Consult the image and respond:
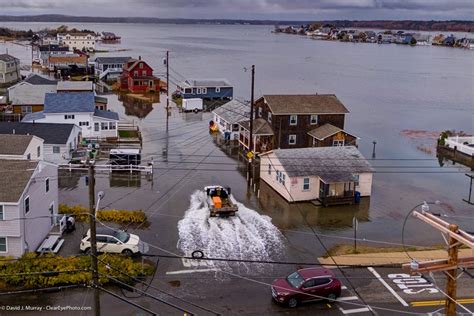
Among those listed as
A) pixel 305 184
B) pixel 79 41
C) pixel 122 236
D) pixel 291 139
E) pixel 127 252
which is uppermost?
pixel 79 41

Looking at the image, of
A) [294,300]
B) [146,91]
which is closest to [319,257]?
[294,300]

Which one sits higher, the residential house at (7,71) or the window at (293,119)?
the residential house at (7,71)

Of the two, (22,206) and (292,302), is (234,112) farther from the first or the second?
(292,302)

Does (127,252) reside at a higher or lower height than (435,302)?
higher

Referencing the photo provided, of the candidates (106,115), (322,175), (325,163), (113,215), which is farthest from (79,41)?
(113,215)

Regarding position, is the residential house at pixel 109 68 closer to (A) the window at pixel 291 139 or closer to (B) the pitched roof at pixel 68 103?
(B) the pitched roof at pixel 68 103

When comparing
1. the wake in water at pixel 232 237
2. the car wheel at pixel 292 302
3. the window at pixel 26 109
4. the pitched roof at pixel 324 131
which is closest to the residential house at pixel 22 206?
the wake in water at pixel 232 237

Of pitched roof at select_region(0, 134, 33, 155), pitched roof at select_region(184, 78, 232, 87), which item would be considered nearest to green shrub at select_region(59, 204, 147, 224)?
pitched roof at select_region(0, 134, 33, 155)
